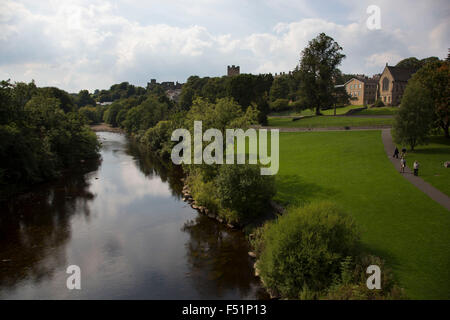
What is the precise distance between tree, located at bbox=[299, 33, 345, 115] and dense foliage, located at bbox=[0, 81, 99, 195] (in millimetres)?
40730

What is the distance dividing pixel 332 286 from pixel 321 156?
21.5m

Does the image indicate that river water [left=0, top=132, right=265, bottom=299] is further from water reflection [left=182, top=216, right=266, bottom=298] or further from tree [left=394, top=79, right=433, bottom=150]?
tree [left=394, top=79, right=433, bottom=150]

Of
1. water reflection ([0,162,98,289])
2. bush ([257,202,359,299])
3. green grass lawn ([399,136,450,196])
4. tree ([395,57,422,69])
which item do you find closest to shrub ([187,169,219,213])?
water reflection ([0,162,98,289])

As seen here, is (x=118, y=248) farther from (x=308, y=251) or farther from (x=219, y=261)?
(x=308, y=251)

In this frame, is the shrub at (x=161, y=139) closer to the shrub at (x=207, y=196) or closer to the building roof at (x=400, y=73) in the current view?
the shrub at (x=207, y=196)

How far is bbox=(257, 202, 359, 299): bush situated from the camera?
13.2m

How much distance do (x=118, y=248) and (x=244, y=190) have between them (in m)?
8.92

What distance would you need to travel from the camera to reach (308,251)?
43.6ft

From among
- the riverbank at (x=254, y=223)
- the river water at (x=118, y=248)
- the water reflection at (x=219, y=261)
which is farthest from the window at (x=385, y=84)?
the water reflection at (x=219, y=261)

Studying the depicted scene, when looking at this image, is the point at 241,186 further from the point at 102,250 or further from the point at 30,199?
the point at 30,199

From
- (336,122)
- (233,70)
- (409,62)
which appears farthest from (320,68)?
(233,70)

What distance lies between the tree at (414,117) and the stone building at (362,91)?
58.7 meters

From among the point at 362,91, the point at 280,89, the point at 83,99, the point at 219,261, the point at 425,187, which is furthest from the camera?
the point at 83,99
